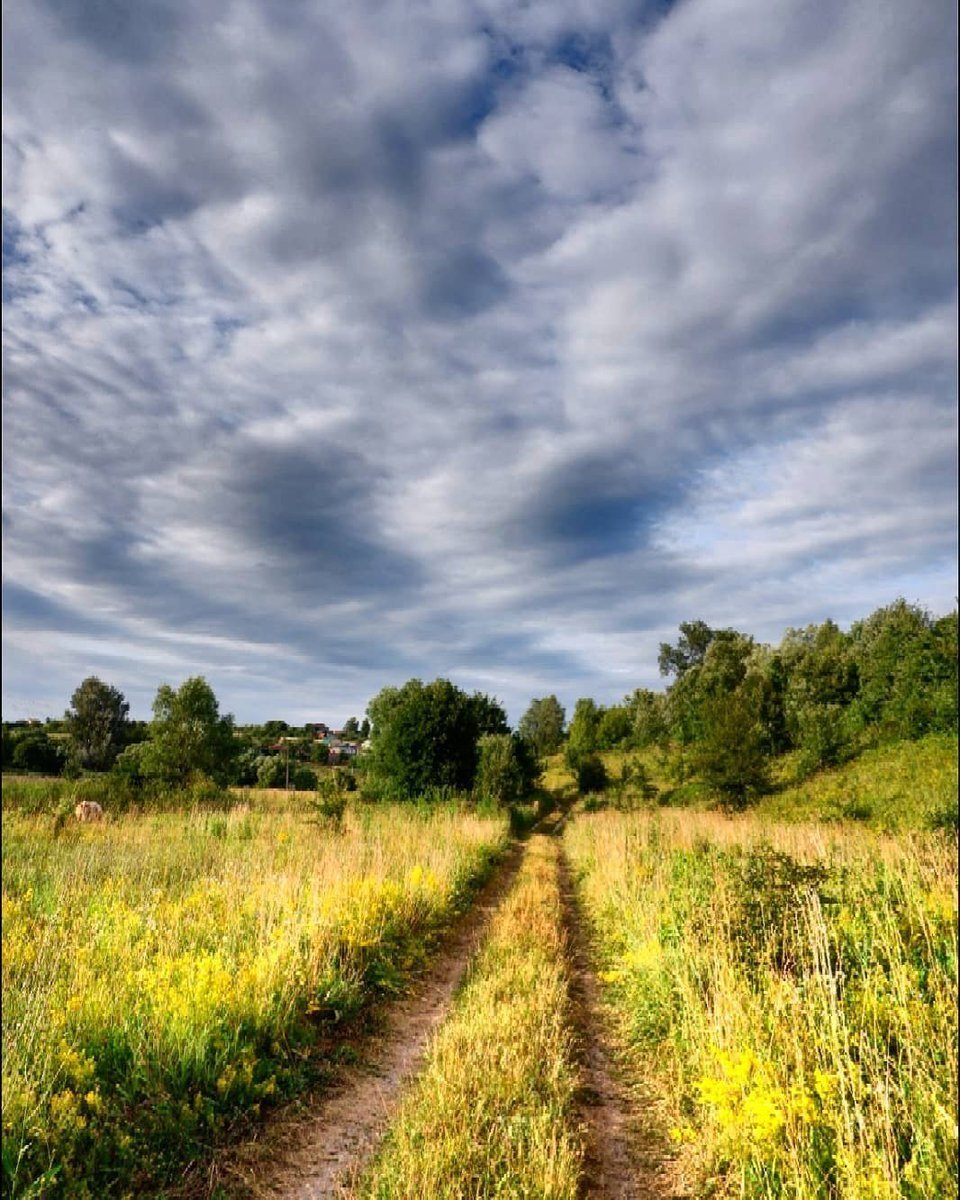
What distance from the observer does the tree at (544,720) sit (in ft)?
310

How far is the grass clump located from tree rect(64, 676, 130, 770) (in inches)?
340

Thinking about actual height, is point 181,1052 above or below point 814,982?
below

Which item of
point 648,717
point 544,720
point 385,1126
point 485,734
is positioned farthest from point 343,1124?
point 544,720

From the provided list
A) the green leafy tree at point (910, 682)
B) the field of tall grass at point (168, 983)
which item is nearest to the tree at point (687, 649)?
the green leafy tree at point (910, 682)

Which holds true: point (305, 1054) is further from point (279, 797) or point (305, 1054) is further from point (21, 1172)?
point (279, 797)

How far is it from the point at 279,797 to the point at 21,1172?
818 inches

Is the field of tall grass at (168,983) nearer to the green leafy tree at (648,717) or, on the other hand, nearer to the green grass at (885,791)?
the green grass at (885,791)

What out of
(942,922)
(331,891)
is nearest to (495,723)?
(331,891)

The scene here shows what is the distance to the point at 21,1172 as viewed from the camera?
3.43 metres

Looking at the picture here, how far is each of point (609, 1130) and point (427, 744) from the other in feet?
81.3

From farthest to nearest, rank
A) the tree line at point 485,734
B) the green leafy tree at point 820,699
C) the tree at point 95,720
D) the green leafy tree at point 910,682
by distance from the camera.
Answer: the green leafy tree at point 820,699 → the green leafy tree at point 910,682 → the tree line at point 485,734 → the tree at point 95,720

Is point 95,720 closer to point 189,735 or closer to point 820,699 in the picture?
point 189,735

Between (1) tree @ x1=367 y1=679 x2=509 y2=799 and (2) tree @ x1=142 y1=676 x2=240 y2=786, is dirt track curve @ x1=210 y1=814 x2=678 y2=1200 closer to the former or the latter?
(2) tree @ x1=142 y1=676 x2=240 y2=786

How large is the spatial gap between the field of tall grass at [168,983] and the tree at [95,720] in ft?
5.86
